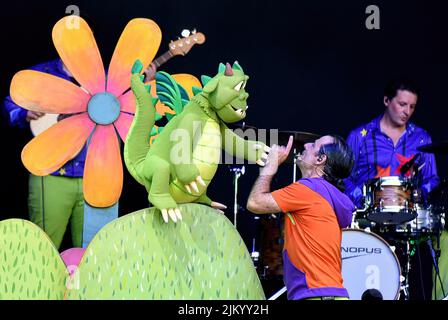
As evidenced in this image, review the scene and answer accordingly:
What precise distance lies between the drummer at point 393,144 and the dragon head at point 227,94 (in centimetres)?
216

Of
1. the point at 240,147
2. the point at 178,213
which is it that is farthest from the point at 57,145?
the point at 178,213

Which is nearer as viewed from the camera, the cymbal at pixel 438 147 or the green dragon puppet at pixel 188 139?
the green dragon puppet at pixel 188 139

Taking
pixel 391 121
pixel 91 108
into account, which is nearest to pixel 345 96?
pixel 391 121

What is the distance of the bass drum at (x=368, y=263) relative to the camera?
4.89m

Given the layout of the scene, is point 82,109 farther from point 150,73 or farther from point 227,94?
point 227,94

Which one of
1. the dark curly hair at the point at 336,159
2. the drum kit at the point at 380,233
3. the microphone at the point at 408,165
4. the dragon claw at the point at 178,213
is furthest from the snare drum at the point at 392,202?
the dragon claw at the point at 178,213

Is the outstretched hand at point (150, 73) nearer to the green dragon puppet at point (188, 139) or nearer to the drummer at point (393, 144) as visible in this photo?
the green dragon puppet at point (188, 139)

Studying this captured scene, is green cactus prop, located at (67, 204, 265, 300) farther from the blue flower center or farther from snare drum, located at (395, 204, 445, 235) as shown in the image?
snare drum, located at (395, 204, 445, 235)

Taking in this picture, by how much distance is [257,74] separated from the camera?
19.4ft

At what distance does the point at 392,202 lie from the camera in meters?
5.11

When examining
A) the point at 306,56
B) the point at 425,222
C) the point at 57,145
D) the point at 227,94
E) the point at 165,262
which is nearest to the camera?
the point at 165,262

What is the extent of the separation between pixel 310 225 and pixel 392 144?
2409 millimetres
